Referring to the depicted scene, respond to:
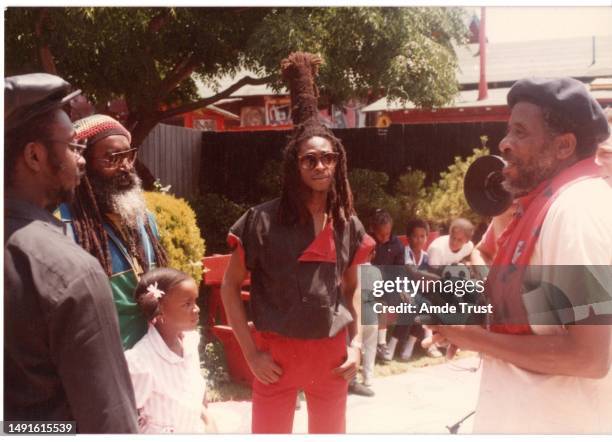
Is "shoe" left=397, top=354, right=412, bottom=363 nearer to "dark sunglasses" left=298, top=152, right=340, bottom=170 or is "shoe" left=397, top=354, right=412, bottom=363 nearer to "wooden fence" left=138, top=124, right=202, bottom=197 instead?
"dark sunglasses" left=298, top=152, right=340, bottom=170

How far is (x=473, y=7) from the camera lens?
254cm

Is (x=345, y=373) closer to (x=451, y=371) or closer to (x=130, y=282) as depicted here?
(x=130, y=282)

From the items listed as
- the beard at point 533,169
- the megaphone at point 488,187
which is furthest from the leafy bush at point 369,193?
the beard at point 533,169

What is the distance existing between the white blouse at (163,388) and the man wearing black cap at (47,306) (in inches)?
27.0

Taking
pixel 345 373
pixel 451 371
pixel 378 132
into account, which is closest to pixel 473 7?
pixel 345 373

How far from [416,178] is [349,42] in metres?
2.56

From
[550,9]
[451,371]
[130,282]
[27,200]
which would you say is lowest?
[451,371]

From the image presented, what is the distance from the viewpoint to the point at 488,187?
2.10 m

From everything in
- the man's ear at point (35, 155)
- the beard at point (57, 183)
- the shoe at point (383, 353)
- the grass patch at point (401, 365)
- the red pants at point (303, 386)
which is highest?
the man's ear at point (35, 155)

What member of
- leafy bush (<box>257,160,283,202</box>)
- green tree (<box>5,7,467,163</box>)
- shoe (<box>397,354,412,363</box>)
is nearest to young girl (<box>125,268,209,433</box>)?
shoe (<box>397,354,412,363</box>)

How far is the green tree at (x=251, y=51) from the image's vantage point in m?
5.31

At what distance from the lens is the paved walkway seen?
3.72 metres

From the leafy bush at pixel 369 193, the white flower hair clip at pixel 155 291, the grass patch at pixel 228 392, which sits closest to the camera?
the white flower hair clip at pixel 155 291

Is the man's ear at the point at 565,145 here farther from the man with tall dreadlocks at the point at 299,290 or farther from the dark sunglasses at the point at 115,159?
the dark sunglasses at the point at 115,159
